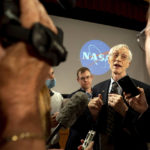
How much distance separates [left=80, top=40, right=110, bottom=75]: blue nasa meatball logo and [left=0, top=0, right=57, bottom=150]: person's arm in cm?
384

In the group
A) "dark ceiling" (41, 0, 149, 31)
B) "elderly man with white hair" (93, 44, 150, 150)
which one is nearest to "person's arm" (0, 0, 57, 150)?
"elderly man with white hair" (93, 44, 150, 150)

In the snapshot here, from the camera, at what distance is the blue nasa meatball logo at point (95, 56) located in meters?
4.25

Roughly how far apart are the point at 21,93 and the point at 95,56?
4020 millimetres

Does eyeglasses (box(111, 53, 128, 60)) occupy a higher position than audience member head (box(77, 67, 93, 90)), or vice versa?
eyeglasses (box(111, 53, 128, 60))

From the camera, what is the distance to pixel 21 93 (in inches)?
14.1

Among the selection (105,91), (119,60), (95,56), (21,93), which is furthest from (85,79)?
(21,93)

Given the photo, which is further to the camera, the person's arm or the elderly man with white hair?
the elderly man with white hair

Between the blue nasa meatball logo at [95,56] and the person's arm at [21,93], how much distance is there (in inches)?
151

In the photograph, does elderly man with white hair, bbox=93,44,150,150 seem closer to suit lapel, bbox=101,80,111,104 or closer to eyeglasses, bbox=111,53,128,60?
suit lapel, bbox=101,80,111,104

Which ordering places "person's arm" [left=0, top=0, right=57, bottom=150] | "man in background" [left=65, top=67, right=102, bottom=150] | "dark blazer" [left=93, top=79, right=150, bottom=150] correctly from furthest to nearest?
"man in background" [left=65, top=67, right=102, bottom=150], "dark blazer" [left=93, top=79, right=150, bottom=150], "person's arm" [left=0, top=0, right=57, bottom=150]

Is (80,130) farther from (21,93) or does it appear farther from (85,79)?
(85,79)

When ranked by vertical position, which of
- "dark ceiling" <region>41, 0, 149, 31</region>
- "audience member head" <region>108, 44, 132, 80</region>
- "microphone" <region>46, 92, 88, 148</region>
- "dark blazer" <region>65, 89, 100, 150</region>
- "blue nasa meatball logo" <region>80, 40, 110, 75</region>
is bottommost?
"dark blazer" <region>65, 89, 100, 150</region>

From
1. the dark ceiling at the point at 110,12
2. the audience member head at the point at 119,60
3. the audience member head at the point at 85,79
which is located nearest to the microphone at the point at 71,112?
the audience member head at the point at 119,60

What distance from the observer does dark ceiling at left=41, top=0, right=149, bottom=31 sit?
4051 mm
